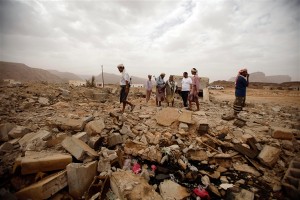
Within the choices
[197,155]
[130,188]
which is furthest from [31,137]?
[197,155]

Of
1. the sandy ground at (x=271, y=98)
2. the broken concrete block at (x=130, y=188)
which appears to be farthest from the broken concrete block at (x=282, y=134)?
the sandy ground at (x=271, y=98)

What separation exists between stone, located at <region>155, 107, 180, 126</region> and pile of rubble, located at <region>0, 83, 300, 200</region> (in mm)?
27

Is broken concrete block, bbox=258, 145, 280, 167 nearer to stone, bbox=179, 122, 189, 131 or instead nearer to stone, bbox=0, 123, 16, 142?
stone, bbox=179, 122, 189, 131

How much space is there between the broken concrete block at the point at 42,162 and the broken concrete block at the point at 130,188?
783mm

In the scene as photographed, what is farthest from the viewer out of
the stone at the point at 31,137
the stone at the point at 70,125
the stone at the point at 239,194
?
the stone at the point at 70,125

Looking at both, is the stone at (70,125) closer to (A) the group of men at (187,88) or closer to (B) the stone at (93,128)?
(B) the stone at (93,128)

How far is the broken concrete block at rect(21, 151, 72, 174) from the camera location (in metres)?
2.38

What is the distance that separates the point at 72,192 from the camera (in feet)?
7.86

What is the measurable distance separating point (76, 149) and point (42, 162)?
520 mm

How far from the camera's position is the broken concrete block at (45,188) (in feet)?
7.09

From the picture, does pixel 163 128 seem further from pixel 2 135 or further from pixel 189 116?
pixel 2 135

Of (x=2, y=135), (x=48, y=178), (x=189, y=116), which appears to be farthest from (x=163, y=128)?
(x=2, y=135)

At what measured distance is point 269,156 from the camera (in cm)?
328

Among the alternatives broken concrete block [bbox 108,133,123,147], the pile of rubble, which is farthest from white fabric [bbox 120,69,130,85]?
broken concrete block [bbox 108,133,123,147]
